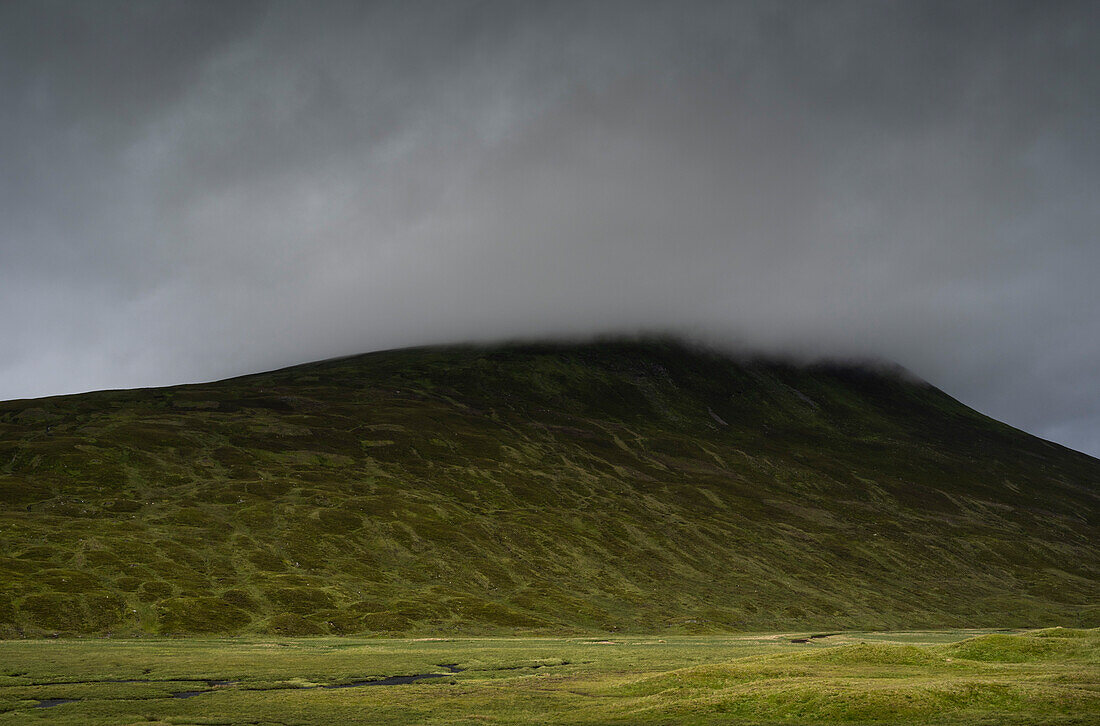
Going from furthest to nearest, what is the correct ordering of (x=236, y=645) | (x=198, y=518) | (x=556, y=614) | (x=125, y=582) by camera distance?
(x=198, y=518) → (x=556, y=614) → (x=125, y=582) → (x=236, y=645)

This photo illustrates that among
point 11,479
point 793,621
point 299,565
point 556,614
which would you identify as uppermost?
point 11,479

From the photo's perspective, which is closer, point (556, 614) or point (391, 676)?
point (391, 676)

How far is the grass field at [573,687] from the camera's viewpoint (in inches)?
1535

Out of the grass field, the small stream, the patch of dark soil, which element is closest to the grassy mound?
the grass field

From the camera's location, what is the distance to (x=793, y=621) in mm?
178875

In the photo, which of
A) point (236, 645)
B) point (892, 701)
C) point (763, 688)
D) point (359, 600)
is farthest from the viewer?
point (359, 600)

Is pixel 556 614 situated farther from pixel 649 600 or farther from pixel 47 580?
pixel 47 580

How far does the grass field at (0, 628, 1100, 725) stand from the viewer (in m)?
39.0

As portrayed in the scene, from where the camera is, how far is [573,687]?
54344 millimetres

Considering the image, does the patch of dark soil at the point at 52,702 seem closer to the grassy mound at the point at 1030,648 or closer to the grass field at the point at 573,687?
the grass field at the point at 573,687

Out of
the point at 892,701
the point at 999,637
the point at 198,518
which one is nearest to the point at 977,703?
the point at 892,701

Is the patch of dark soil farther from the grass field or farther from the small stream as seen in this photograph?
the grass field

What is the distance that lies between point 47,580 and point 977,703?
13741cm

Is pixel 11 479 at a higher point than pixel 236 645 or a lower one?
higher
